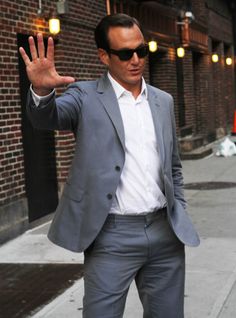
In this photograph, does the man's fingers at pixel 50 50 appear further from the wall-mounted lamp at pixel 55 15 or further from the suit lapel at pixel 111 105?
the wall-mounted lamp at pixel 55 15

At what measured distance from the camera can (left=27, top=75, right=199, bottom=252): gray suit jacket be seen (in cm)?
284

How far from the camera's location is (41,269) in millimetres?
5895

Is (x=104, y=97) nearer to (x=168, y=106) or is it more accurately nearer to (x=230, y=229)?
(x=168, y=106)

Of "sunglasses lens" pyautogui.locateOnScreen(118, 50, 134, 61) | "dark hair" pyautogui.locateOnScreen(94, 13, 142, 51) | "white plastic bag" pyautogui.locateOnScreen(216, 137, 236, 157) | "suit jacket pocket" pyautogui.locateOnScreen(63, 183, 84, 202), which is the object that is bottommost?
"white plastic bag" pyautogui.locateOnScreen(216, 137, 236, 157)

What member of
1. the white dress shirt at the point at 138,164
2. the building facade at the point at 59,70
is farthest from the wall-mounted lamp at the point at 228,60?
the white dress shirt at the point at 138,164

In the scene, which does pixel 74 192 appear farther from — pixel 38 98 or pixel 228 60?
pixel 228 60

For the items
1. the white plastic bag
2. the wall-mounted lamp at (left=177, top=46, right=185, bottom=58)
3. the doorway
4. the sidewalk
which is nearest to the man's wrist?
the sidewalk

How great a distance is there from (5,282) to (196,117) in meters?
13.4

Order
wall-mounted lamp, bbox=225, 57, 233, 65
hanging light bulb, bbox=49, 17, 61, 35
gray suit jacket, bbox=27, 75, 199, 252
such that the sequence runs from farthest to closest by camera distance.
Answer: wall-mounted lamp, bbox=225, 57, 233, 65
hanging light bulb, bbox=49, 17, 61, 35
gray suit jacket, bbox=27, 75, 199, 252

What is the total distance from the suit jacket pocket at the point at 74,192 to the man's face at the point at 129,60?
0.55 m

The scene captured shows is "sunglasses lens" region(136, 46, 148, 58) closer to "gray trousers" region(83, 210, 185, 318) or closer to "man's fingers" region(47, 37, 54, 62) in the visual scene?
"man's fingers" region(47, 37, 54, 62)

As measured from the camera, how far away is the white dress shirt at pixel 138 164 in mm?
2904

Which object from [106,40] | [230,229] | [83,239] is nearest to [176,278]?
[83,239]

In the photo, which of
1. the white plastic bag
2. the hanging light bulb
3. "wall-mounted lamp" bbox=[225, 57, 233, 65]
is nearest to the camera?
the hanging light bulb
